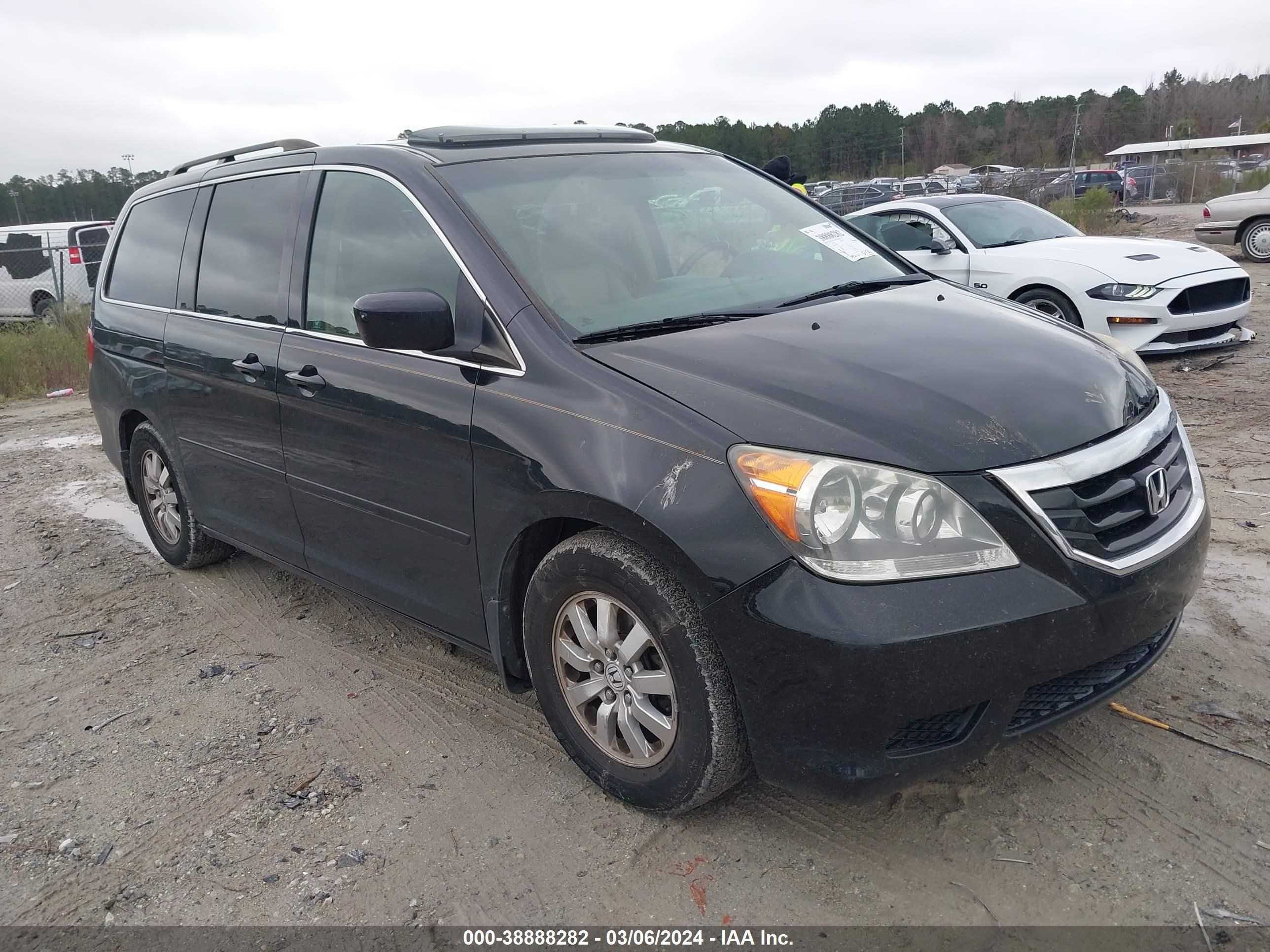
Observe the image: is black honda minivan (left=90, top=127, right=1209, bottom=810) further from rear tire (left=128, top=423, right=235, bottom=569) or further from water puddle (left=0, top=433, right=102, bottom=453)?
water puddle (left=0, top=433, right=102, bottom=453)

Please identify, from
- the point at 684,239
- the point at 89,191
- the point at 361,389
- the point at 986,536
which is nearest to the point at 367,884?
the point at 361,389

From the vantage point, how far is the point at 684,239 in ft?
11.4

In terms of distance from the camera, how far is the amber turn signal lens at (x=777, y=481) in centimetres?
231

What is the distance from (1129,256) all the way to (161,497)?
7559 mm

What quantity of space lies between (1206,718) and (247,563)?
14.5ft

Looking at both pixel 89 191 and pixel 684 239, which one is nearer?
pixel 684 239

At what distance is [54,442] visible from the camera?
359 inches

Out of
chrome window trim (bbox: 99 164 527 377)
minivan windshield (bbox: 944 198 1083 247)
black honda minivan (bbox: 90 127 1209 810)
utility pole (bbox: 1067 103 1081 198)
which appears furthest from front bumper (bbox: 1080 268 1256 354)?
utility pole (bbox: 1067 103 1081 198)

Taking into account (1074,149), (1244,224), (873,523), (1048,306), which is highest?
(1074,149)

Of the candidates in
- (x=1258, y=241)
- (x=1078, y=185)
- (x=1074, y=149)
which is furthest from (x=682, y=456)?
(x=1074, y=149)

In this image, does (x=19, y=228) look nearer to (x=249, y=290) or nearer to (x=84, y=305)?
(x=84, y=305)

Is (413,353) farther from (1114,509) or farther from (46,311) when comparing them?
(46,311)

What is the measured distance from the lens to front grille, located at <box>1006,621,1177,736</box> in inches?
95.6

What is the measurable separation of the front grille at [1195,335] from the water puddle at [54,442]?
29.8ft
